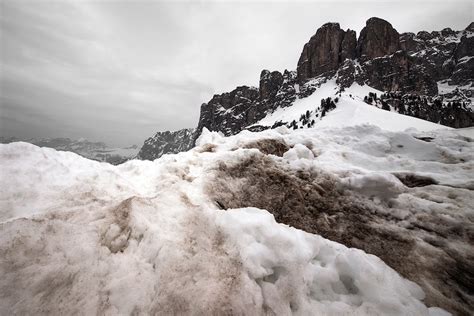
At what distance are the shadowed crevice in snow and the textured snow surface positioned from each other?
20.7 inches

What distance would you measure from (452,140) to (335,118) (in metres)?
39.6

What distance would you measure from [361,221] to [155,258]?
15.4ft

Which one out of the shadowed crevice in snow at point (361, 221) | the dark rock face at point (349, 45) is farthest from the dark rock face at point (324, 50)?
the shadowed crevice in snow at point (361, 221)

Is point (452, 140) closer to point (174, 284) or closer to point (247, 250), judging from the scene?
point (247, 250)

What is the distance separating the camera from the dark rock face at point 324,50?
148125mm

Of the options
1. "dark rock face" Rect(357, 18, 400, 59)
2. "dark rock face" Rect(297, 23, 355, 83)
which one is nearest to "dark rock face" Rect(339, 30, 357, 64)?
"dark rock face" Rect(297, 23, 355, 83)

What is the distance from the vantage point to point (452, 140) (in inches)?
330

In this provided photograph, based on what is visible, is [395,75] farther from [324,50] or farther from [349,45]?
[324,50]

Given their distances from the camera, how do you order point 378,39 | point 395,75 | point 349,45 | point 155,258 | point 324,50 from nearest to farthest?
point 155,258 < point 395,75 < point 378,39 < point 349,45 < point 324,50

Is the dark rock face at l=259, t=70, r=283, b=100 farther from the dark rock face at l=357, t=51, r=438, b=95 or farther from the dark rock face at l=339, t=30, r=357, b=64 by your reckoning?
the dark rock face at l=357, t=51, r=438, b=95

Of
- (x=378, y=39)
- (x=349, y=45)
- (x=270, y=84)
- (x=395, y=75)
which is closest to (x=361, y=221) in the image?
(x=395, y=75)

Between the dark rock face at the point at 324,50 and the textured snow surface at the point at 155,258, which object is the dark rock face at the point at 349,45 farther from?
the textured snow surface at the point at 155,258

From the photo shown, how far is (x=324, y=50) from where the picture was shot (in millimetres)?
153750

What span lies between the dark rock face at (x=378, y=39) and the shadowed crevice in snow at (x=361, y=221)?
169 m
